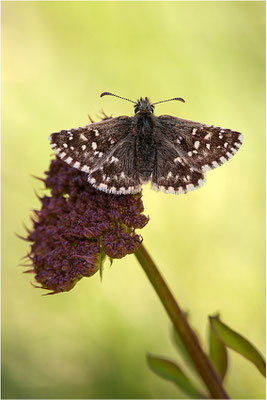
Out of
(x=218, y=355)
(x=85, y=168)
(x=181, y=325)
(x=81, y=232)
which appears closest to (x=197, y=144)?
(x=85, y=168)

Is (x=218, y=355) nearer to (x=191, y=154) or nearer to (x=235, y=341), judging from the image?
(x=235, y=341)

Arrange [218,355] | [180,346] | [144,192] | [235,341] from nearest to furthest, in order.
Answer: [235,341], [218,355], [180,346], [144,192]

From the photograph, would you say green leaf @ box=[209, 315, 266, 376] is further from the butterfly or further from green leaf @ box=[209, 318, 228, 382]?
the butterfly

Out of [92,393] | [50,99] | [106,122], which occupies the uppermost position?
[50,99]

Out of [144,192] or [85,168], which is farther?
[144,192]

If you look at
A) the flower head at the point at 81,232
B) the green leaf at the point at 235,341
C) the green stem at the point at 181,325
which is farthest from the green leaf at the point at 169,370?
the flower head at the point at 81,232

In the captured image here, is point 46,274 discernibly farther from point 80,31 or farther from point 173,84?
point 80,31

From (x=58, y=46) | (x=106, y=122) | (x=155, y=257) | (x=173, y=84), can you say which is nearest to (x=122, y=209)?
(x=106, y=122)
